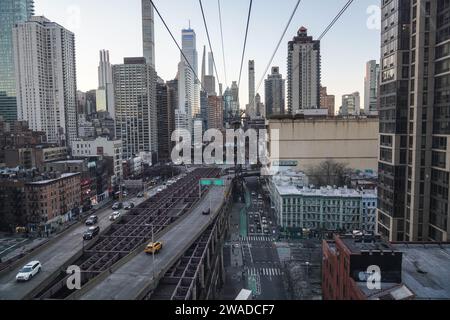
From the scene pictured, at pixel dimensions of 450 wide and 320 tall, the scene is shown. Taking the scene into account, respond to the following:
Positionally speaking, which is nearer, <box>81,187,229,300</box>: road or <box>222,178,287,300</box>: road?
<box>81,187,229,300</box>: road

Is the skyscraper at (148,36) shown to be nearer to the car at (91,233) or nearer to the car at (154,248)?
the car at (91,233)

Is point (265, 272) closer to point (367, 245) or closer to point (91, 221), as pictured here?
point (367, 245)

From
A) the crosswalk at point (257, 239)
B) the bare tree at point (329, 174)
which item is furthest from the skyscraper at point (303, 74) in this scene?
the crosswalk at point (257, 239)

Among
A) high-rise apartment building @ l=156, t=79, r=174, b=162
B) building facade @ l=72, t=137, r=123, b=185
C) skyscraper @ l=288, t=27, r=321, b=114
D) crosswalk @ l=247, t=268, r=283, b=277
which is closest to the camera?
crosswalk @ l=247, t=268, r=283, b=277

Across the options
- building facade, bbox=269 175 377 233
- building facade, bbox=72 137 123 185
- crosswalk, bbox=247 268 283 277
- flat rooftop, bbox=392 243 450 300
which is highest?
building facade, bbox=72 137 123 185

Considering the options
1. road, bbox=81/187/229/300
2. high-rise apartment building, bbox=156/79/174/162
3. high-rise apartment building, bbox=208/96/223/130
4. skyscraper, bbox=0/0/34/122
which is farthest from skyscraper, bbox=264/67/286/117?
road, bbox=81/187/229/300

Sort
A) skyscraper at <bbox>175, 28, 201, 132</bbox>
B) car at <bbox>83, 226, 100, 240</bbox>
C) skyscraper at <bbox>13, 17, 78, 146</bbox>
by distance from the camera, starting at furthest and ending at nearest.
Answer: skyscraper at <bbox>175, 28, 201, 132</bbox>, skyscraper at <bbox>13, 17, 78, 146</bbox>, car at <bbox>83, 226, 100, 240</bbox>

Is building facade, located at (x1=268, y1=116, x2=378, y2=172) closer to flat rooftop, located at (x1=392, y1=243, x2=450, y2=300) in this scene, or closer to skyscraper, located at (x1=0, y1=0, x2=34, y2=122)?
flat rooftop, located at (x1=392, y1=243, x2=450, y2=300)

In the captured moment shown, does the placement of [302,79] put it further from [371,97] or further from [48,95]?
[48,95]
